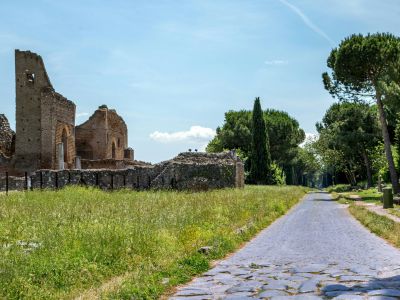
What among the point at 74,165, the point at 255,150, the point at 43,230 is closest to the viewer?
the point at 43,230


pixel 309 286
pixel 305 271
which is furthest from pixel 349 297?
pixel 305 271

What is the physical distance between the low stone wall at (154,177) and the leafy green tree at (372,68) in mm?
11763

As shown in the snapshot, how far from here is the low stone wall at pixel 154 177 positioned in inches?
1197

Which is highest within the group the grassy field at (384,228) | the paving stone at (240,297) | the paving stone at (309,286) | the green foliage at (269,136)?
the green foliage at (269,136)

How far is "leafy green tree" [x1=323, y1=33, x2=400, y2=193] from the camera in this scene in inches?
1382

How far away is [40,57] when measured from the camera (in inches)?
1609

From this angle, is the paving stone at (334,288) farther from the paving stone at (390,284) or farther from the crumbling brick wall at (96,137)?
the crumbling brick wall at (96,137)

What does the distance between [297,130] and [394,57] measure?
53.0 meters

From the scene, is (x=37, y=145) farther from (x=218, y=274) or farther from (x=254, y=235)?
(x=218, y=274)

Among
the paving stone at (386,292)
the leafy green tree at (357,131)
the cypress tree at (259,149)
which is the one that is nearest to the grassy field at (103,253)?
the paving stone at (386,292)

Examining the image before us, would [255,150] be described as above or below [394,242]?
above

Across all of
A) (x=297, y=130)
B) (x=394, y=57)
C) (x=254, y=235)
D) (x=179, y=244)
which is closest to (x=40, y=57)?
Result: (x=394, y=57)

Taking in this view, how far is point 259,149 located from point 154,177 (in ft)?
119

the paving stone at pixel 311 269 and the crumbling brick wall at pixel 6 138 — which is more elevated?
the crumbling brick wall at pixel 6 138
